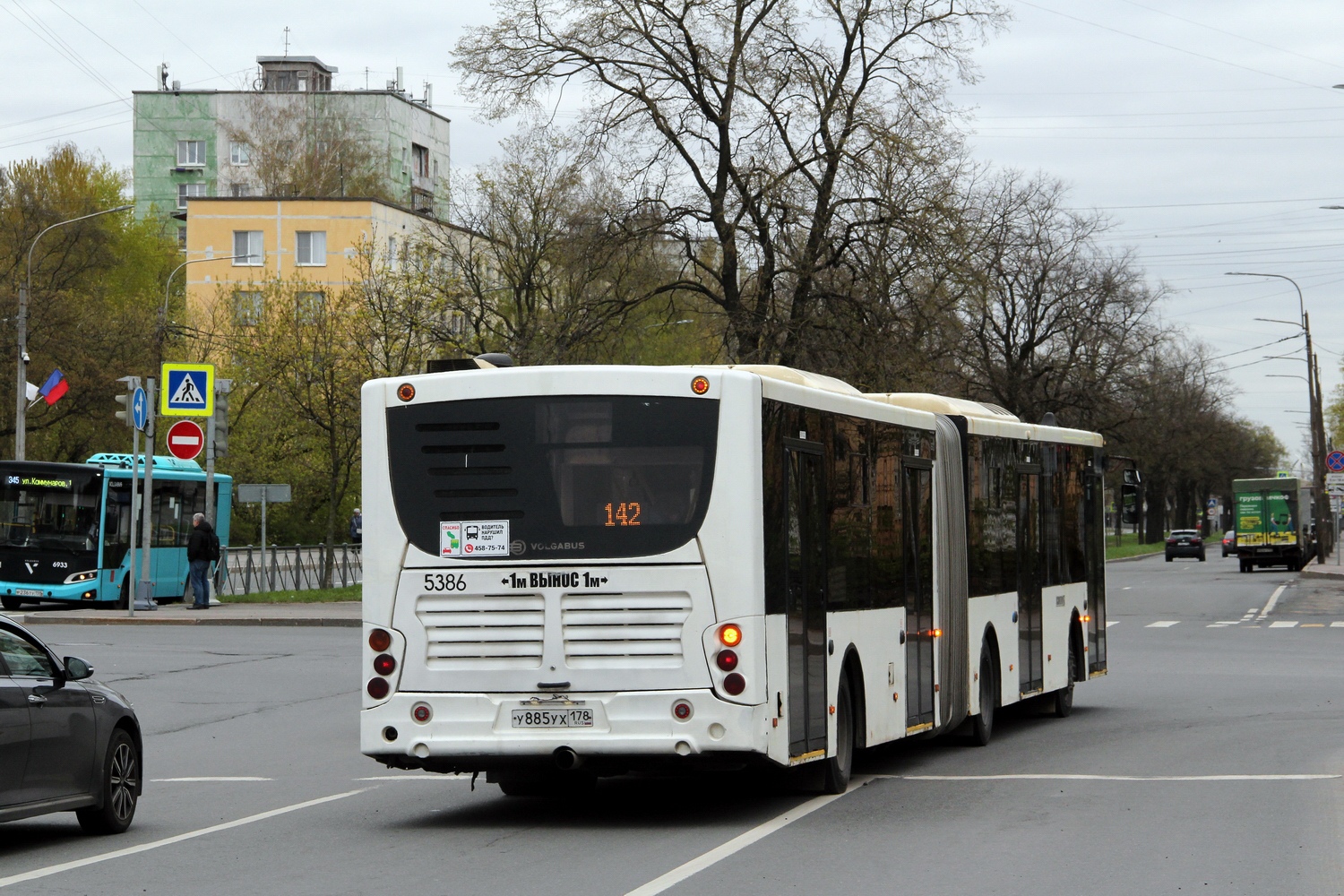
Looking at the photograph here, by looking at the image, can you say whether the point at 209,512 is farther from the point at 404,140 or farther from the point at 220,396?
the point at 404,140

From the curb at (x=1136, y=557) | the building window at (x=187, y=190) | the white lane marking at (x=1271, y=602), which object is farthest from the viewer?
the building window at (x=187, y=190)

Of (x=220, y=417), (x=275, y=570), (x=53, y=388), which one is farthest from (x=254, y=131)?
(x=220, y=417)

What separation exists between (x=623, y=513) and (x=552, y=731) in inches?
51.5

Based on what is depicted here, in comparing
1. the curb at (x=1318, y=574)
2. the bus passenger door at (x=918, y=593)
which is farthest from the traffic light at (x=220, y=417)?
the curb at (x=1318, y=574)

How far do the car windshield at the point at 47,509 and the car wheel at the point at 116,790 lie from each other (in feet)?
91.5

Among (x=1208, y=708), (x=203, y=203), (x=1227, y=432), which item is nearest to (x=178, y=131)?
(x=203, y=203)

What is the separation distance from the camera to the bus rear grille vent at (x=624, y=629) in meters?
10.7

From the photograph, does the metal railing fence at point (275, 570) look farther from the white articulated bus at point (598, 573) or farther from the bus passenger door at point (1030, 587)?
the white articulated bus at point (598, 573)

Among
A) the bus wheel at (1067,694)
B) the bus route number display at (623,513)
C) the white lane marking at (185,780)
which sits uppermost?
the bus route number display at (623,513)

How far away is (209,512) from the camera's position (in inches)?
1501

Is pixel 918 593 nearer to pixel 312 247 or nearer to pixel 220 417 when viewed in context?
pixel 220 417

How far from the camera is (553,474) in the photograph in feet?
36.2

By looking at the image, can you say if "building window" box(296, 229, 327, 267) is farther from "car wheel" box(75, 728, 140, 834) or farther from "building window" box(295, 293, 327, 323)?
"car wheel" box(75, 728, 140, 834)

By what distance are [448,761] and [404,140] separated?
87.4 meters
